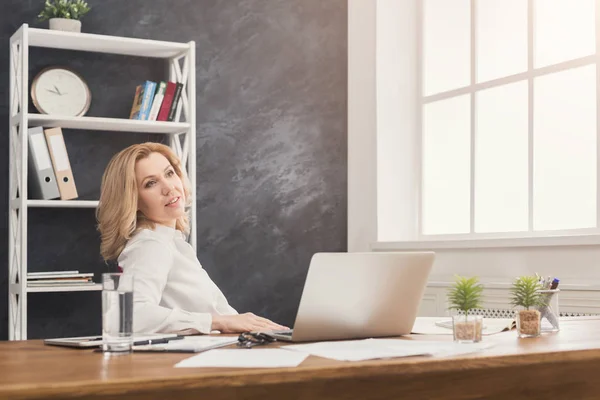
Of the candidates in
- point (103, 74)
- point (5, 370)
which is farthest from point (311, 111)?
point (5, 370)

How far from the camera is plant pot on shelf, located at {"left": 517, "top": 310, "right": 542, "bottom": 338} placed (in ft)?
5.92

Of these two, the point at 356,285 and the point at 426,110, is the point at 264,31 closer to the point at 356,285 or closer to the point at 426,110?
the point at 426,110

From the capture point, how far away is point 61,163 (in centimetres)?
389

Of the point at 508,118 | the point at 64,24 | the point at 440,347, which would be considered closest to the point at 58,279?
the point at 64,24

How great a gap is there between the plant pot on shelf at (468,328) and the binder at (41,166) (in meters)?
2.64

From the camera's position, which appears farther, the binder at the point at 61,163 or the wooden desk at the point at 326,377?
the binder at the point at 61,163

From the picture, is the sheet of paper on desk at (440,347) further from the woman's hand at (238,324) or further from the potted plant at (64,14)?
the potted plant at (64,14)

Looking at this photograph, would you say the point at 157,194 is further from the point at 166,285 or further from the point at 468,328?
the point at 468,328

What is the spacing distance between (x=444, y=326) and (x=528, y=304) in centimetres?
27

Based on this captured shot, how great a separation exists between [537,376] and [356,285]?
1.29 ft

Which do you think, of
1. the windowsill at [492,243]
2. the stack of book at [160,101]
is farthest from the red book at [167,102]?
the windowsill at [492,243]

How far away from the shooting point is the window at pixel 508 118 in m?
3.85

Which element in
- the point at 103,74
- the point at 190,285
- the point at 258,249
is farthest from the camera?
the point at 258,249

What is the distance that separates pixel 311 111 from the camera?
192 inches
